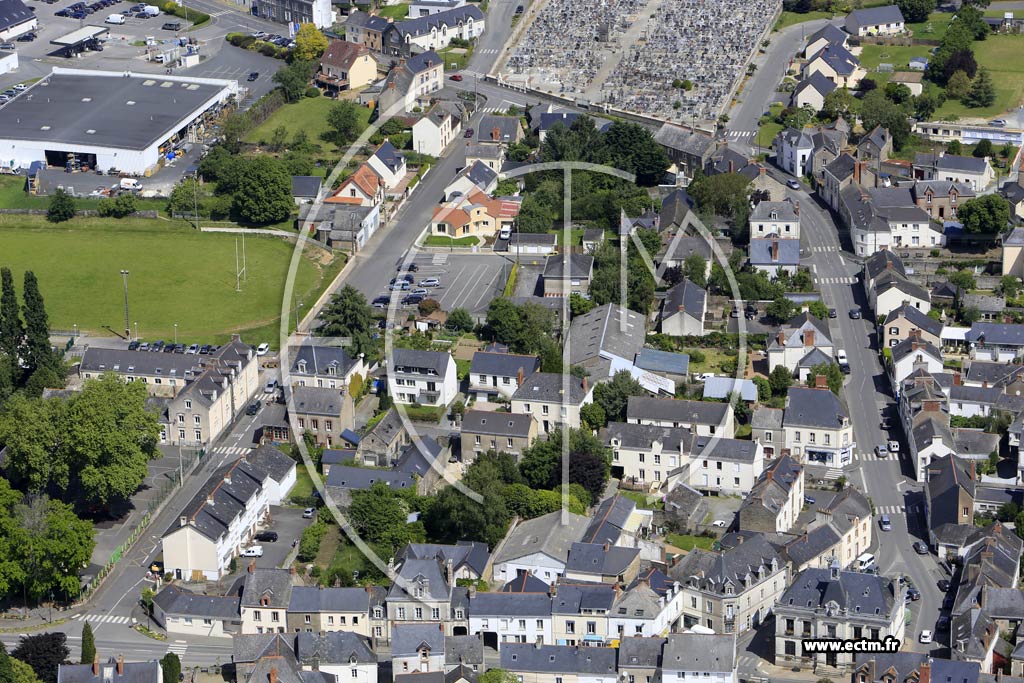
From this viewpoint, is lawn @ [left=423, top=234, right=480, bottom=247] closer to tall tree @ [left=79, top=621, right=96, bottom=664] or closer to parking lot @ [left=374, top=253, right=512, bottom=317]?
parking lot @ [left=374, top=253, right=512, bottom=317]

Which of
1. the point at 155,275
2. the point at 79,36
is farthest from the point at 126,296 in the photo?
the point at 79,36

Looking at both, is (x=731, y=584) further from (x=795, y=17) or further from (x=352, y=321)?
(x=795, y=17)


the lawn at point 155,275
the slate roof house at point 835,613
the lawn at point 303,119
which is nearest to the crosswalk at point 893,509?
the slate roof house at point 835,613

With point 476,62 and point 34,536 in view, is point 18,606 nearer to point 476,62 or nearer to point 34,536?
point 34,536

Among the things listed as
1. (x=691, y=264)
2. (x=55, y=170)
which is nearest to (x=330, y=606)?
(x=691, y=264)

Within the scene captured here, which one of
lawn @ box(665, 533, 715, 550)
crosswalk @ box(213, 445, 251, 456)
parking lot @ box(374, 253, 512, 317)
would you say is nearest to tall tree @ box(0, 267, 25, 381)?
crosswalk @ box(213, 445, 251, 456)

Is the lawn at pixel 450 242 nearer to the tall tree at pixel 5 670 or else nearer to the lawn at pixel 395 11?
the lawn at pixel 395 11

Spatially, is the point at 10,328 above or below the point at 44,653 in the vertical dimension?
below
